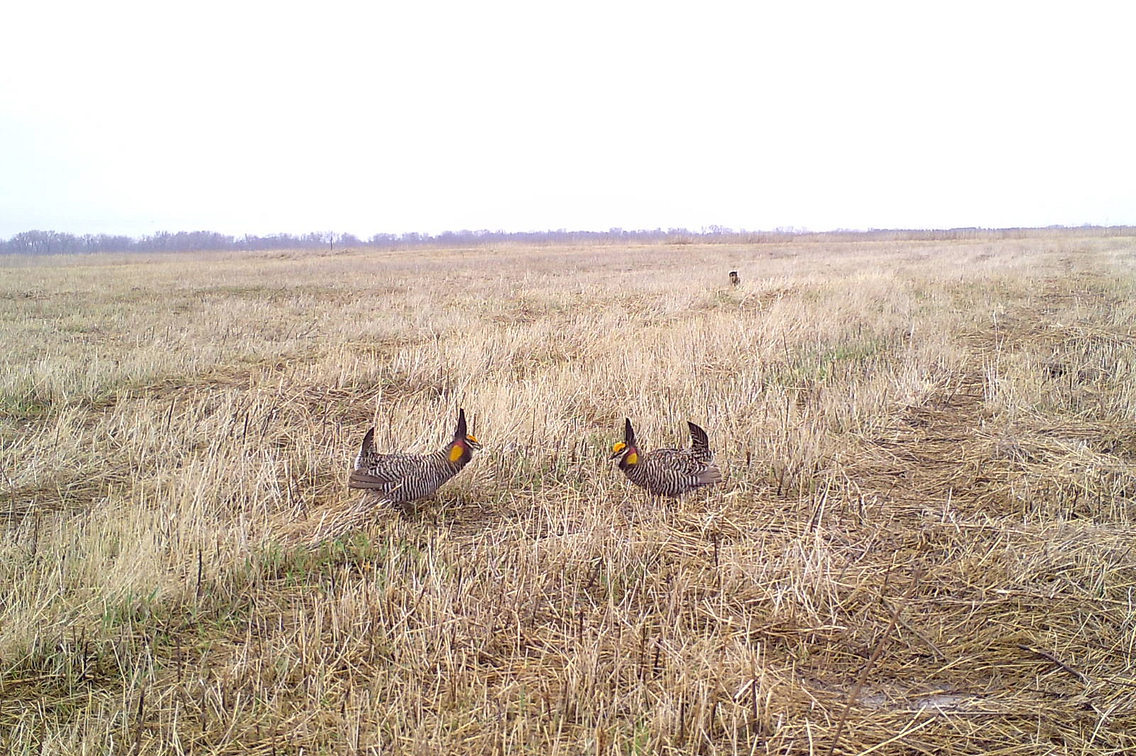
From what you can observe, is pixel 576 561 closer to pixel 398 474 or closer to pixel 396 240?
pixel 398 474

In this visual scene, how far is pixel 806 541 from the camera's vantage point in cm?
376

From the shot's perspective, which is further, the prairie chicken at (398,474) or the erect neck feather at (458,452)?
the erect neck feather at (458,452)

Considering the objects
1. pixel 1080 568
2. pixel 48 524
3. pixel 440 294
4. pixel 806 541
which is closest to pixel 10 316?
pixel 440 294

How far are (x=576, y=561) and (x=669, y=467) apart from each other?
3.43 feet

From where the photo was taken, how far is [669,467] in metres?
4.24

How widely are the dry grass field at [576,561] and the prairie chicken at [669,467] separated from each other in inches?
7.3

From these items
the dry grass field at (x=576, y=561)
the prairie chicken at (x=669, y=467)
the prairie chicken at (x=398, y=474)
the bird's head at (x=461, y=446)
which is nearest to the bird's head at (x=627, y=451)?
the prairie chicken at (x=669, y=467)

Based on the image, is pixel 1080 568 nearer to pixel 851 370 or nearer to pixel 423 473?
pixel 423 473

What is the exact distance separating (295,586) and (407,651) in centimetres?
103

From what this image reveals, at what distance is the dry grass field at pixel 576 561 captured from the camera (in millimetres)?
2418

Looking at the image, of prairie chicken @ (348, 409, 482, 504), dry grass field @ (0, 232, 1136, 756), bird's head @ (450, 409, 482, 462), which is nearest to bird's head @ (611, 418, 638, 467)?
dry grass field @ (0, 232, 1136, 756)

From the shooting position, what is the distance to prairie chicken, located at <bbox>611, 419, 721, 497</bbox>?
4.13 meters

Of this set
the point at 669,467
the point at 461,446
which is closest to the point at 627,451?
the point at 669,467

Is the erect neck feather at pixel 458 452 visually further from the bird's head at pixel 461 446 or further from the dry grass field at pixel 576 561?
the dry grass field at pixel 576 561
